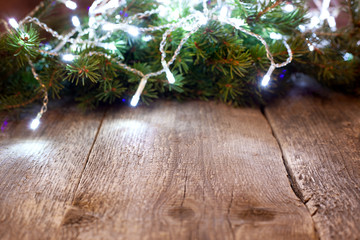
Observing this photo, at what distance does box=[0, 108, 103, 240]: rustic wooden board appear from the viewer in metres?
0.60

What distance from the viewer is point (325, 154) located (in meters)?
0.81

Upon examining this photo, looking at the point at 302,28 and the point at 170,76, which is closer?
the point at 170,76

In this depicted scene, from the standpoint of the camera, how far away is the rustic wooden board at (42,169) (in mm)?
604

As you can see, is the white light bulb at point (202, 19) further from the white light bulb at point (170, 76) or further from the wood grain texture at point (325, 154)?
the wood grain texture at point (325, 154)

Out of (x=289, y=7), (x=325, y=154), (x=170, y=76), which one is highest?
(x=289, y=7)

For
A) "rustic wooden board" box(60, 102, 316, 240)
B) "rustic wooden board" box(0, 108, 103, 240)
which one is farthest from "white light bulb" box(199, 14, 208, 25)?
"rustic wooden board" box(0, 108, 103, 240)

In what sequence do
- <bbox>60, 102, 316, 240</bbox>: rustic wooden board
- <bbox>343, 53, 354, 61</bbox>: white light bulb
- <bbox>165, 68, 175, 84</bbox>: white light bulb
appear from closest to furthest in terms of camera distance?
<bbox>60, 102, 316, 240</bbox>: rustic wooden board → <bbox>165, 68, 175, 84</bbox>: white light bulb → <bbox>343, 53, 354, 61</bbox>: white light bulb

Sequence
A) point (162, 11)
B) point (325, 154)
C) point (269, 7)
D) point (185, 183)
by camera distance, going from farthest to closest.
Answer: point (162, 11) < point (269, 7) < point (325, 154) < point (185, 183)

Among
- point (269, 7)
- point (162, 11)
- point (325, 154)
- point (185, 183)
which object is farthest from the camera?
point (162, 11)

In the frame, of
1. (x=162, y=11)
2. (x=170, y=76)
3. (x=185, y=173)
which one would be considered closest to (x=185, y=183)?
(x=185, y=173)

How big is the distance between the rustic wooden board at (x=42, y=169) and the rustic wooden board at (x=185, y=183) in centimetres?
3

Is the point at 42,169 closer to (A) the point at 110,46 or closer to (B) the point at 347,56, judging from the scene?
(A) the point at 110,46

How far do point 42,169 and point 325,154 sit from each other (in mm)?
615

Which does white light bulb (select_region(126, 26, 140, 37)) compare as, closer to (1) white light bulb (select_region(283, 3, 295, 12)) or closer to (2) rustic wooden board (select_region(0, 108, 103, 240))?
(2) rustic wooden board (select_region(0, 108, 103, 240))
